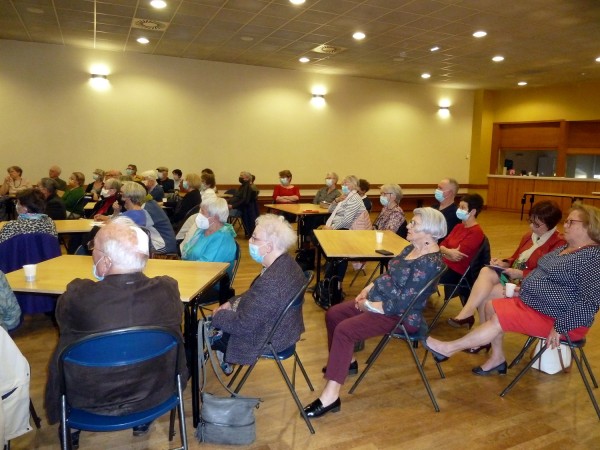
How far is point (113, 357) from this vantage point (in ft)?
5.51

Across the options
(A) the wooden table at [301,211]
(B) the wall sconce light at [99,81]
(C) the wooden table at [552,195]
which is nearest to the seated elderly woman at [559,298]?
(A) the wooden table at [301,211]

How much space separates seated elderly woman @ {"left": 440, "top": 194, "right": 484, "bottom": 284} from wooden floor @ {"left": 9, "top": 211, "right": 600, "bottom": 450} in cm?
74

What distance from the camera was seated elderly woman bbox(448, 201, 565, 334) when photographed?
352 centimetres

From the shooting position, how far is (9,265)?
3.47 m

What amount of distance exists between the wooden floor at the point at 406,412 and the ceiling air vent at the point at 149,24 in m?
5.58

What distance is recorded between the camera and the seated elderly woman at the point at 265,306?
2377mm

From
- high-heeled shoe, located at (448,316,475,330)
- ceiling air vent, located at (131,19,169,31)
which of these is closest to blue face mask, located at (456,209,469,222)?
high-heeled shoe, located at (448,316,475,330)

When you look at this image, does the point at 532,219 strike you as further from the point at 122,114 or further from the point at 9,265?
the point at 122,114

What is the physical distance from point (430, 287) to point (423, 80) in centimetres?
1075

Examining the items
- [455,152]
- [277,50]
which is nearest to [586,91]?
[455,152]

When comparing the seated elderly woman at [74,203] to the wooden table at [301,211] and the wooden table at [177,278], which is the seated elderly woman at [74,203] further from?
the wooden table at [177,278]

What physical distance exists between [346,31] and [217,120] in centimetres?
419

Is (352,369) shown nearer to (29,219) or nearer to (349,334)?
(349,334)

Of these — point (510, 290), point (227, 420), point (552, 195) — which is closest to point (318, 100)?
point (552, 195)
